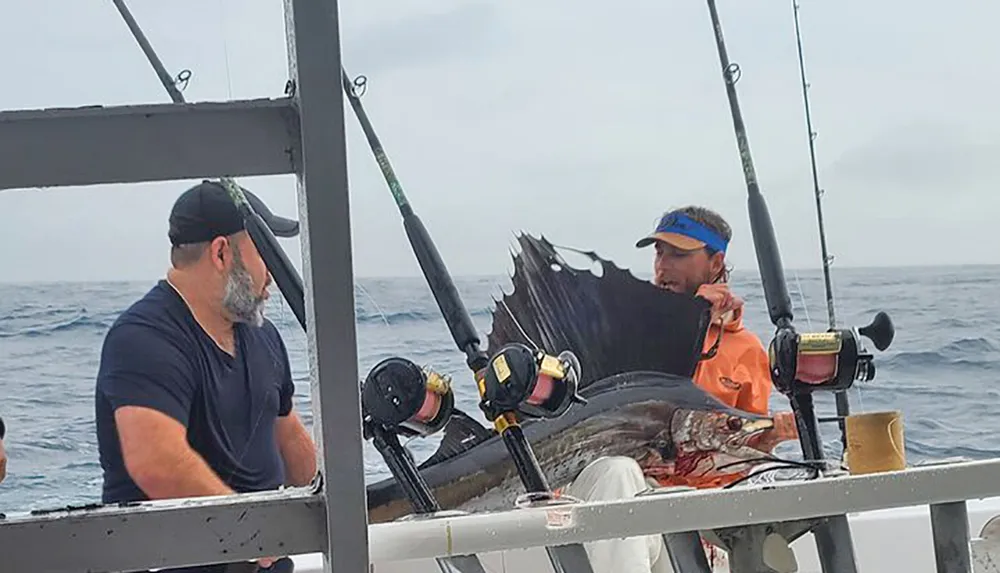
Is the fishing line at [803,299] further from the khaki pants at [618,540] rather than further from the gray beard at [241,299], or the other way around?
the gray beard at [241,299]

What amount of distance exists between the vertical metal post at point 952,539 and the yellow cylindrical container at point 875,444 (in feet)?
0.41

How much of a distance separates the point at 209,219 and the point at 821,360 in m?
1.22

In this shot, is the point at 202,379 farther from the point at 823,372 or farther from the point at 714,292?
the point at 714,292

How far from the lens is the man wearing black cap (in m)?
1.98

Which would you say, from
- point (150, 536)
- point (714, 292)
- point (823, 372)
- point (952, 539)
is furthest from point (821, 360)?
point (150, 536)

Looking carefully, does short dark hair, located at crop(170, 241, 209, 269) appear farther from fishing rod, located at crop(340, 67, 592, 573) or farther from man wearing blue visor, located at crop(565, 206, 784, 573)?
man wearing blue visor, located at crop(565, 206, 784, 573)

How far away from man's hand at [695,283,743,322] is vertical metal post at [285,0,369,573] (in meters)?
2.29

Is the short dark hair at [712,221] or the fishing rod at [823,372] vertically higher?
the short dark hair at [712,221]

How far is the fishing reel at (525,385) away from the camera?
2.15m

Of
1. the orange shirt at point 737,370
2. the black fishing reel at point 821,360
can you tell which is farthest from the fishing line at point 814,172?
the black fishing reel at point 821,360

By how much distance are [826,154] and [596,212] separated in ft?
2.34

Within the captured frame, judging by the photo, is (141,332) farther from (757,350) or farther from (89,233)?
(757,350)

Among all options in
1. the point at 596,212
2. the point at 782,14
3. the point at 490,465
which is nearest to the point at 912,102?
the point at 782,14

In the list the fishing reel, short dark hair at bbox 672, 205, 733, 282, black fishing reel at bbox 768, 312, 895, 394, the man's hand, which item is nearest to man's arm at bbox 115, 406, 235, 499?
the fishing reel
